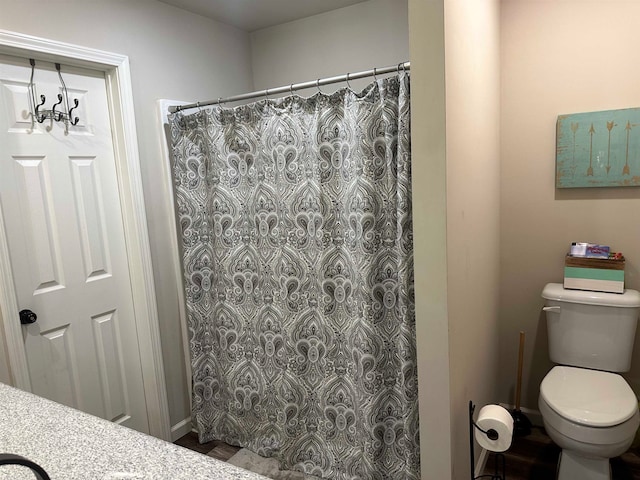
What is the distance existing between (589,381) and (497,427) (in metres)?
0.75

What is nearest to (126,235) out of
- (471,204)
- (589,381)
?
(471,204)

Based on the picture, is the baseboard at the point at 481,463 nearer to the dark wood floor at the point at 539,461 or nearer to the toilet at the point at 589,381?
the dark wood floor at the point at 539,461

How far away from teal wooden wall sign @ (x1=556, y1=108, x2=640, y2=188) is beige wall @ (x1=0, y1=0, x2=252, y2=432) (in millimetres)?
2063

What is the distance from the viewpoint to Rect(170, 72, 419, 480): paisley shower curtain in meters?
1.87

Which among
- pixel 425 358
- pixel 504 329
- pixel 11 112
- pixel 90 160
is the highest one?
pixel 11 112

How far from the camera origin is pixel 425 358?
1.61 meters

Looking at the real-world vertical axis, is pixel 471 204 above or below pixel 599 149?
below

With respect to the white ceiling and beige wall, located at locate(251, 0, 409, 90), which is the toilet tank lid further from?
the white ceiling

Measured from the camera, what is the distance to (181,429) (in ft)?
8.48

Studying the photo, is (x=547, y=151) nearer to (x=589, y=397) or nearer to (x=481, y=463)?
(x=589, y=397)

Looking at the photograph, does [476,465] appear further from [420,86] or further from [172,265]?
[172,265]

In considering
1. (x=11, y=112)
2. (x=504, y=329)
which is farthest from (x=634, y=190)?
(x=11, y=112)

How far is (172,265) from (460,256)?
1633mm

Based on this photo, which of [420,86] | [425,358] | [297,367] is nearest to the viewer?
[420,86]
